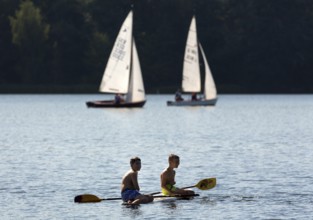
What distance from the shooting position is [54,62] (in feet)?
553

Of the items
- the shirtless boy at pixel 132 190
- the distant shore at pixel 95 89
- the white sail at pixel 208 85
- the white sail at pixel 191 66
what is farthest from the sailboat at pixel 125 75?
the shirtless boy at pixel 132 190

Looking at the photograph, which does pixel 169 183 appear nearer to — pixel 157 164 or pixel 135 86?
pixel 157 164

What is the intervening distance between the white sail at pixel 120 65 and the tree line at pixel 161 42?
51.4 metres

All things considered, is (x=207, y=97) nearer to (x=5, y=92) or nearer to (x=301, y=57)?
(x=301, y=57)

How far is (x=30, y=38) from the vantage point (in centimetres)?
A: 16388

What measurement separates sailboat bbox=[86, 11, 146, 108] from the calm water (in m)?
12.8

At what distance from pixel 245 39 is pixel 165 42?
40.3 feet

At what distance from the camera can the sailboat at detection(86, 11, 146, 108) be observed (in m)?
110

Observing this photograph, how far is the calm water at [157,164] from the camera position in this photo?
113 feet

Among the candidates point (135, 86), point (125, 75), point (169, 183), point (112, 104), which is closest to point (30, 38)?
point (125, 75)

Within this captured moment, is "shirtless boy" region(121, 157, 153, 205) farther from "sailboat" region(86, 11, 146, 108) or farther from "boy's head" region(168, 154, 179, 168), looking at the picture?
"sailboat" region(86, 11, 146, 108)

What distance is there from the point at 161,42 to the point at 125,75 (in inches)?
2209

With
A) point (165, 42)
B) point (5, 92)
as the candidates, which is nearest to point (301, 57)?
point (165, 42)

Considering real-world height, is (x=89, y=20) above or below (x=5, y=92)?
above
